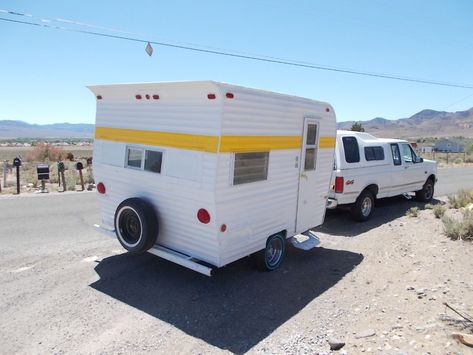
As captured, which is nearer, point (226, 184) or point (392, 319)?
point (392, 319)

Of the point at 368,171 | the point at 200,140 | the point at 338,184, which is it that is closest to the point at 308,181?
the point at 338,184

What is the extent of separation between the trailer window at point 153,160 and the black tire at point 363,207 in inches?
210

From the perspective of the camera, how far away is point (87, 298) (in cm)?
522

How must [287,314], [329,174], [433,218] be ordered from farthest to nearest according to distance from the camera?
[433,218] → [329,174] → [287,314]

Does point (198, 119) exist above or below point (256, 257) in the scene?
above

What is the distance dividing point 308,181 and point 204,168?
8.11 feet

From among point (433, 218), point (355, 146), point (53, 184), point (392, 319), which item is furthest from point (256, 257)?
point (53, 184)

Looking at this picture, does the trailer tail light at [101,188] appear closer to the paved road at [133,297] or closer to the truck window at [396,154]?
the paved road at [133,297]

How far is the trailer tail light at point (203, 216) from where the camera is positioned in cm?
523

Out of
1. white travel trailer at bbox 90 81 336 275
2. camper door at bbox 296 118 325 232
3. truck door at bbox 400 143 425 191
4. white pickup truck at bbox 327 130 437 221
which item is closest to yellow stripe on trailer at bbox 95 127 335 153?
white travel trailer at bbox 90 81 336 275

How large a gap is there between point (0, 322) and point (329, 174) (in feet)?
18.3

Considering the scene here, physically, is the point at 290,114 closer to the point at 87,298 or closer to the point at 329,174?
the point at 329,174

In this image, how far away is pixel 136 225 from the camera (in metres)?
5.96

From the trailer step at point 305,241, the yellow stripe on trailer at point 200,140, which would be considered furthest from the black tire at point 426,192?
the yellow stripe on trailer at point 200,140
